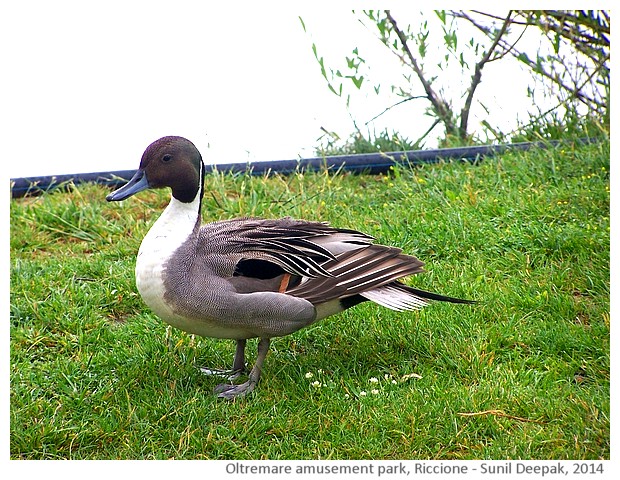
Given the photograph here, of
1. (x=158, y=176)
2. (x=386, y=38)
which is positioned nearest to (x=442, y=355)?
(x=158, y=176)

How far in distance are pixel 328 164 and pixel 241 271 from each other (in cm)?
259

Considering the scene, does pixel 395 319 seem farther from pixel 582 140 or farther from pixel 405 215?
pixel 582 140

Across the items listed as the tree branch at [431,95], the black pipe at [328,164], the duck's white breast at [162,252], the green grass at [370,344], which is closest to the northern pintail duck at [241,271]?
the duck's white breast at [162,252]

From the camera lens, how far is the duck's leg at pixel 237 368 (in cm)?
381

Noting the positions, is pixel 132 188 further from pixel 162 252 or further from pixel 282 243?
pixel 282 243

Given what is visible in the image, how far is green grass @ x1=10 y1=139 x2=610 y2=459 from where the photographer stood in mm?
3346

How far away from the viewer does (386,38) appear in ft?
20.9

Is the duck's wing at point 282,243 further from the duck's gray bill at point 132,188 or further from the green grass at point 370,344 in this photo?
the green grass at point 370,344

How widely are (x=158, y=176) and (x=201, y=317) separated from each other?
2.14 ft

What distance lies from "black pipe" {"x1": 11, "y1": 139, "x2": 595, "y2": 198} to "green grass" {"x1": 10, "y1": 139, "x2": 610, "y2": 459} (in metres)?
A: 0.36

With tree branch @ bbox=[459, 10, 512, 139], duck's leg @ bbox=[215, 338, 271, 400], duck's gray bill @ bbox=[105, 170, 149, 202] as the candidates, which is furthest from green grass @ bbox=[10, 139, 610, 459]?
tree branch @ bbox=[459, 10, 512, 139]

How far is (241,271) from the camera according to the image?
3541 millimetres

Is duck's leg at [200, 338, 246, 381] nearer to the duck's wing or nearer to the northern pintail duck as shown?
the northern pintail duck

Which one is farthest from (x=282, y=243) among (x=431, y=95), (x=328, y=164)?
(x=431, y=95)
